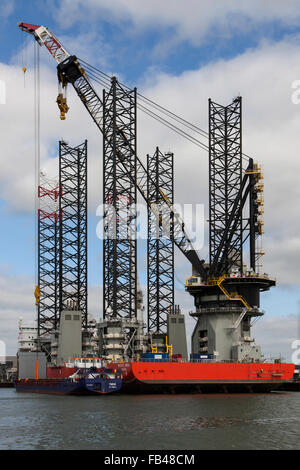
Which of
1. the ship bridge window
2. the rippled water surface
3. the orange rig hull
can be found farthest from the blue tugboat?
the ship bridge window

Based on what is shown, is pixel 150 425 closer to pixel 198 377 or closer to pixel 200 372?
pixel 198 377

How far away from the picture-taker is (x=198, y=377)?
2534 inches

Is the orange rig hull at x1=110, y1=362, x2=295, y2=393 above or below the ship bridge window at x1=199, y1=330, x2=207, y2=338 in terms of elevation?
below

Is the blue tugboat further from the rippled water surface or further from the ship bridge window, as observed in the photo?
the ship bridge window

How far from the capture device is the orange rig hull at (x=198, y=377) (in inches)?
2468

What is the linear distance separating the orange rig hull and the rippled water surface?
810 centimetres

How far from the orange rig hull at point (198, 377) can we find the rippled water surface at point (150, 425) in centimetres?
810

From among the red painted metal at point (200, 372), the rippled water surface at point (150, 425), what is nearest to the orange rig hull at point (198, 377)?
the red painted metal at point (200, 372)

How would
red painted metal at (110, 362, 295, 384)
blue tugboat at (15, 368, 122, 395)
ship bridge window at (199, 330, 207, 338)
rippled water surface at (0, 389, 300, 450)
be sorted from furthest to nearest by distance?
ship bridge window at (199, 330, 207, 338) → red painted metal at (110, 362, 295, 384) → blue tugboat at (15, 368, 122, 395) → rippled water surface at (0, 389, 300, 450)

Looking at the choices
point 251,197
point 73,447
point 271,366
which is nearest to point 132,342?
point 271,366

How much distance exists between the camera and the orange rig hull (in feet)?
206

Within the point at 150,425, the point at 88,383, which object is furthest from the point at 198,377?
the point at 150,425

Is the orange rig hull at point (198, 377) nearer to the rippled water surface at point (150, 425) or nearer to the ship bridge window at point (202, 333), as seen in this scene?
the ship bridge window at point (202, 333)
